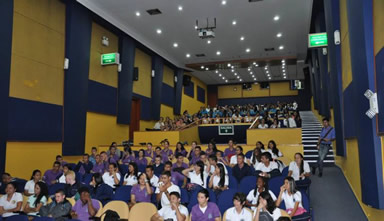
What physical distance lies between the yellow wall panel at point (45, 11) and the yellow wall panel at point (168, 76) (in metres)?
8.91

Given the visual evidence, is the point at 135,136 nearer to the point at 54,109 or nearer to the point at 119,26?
the point at 54,109

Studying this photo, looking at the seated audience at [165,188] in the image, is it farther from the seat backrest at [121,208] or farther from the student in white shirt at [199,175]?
the student in white shirt at [199,175]

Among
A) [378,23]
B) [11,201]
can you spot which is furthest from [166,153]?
[378,23]

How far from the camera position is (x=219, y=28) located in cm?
1380

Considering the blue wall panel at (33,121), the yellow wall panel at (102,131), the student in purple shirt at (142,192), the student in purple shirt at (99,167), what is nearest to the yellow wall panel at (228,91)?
the yellow wall panel at (102,131)

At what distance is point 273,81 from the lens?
28.3 metres

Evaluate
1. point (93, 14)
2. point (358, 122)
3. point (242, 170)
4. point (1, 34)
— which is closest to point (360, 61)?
point (358, 122)

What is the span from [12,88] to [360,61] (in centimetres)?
844

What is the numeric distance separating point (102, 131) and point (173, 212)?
8759 mm

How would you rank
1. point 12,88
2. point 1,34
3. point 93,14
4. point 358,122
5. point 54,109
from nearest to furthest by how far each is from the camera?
point 358,122
point 1,34
point 12,88
point 54,109
point 93,14

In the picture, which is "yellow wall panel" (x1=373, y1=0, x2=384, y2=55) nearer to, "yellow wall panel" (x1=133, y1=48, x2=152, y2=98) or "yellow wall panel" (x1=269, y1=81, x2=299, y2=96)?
"yellow wall panel" (x1=133, y1=48, x2=152, y2=98)

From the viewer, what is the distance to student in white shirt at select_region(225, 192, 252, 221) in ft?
14.2

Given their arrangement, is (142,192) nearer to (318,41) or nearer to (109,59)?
(318,41)

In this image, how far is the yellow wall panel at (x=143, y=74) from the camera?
15.6m
